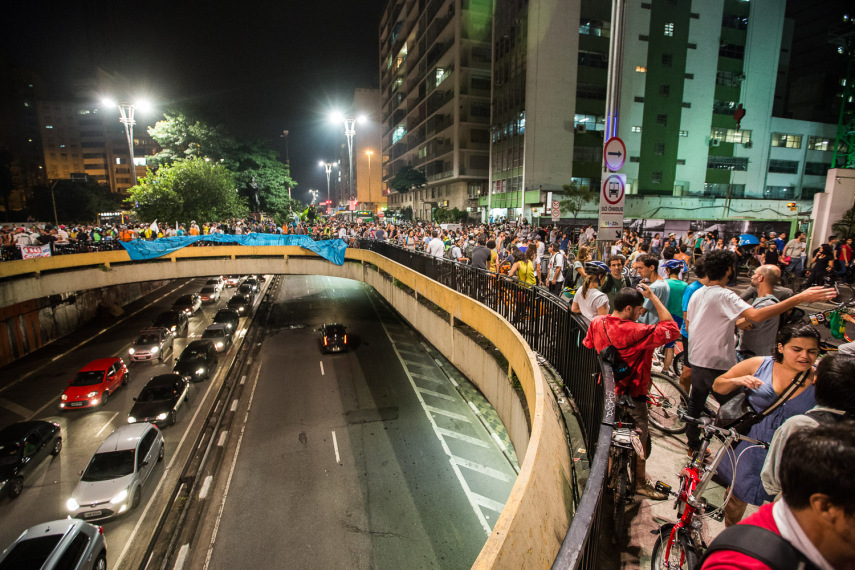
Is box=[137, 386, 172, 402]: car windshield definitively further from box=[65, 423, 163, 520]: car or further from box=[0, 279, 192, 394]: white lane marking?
box=[0, 279, 192, 394]: white lane marking

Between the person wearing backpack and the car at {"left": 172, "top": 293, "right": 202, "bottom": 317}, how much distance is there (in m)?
36.0

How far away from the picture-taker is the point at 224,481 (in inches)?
521

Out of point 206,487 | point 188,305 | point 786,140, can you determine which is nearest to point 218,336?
point 188,305

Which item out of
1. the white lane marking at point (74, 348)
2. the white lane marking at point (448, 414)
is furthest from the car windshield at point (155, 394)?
the white lane marking at point (448, 414)

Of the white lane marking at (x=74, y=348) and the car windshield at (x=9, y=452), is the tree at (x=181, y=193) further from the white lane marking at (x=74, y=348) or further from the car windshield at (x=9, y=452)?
the car windshield at (x=9, y=452)

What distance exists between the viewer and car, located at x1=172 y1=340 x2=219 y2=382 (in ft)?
66.4

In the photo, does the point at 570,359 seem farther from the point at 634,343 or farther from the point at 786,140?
the point at 786,140

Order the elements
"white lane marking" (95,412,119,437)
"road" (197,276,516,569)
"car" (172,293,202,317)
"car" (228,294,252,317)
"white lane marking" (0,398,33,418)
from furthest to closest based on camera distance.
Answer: "car" (172,293,202,317), "car" (228,294,252,317), "white lane marking" (0,398,33,418), "white lane marking" (95,412,119,437), "road" (197,276,516,569)

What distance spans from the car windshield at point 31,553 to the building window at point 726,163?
60.6 m

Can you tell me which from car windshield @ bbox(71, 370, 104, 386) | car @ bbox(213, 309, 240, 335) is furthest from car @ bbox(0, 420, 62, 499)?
car @ bbox(213, 309, 240, 335)

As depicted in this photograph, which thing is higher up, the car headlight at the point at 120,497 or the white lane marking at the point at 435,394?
the car headlight at the point at 120,497

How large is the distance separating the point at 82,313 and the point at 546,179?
4309cm

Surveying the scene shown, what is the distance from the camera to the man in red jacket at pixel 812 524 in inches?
55.2

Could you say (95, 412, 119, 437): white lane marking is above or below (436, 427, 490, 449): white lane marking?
below
